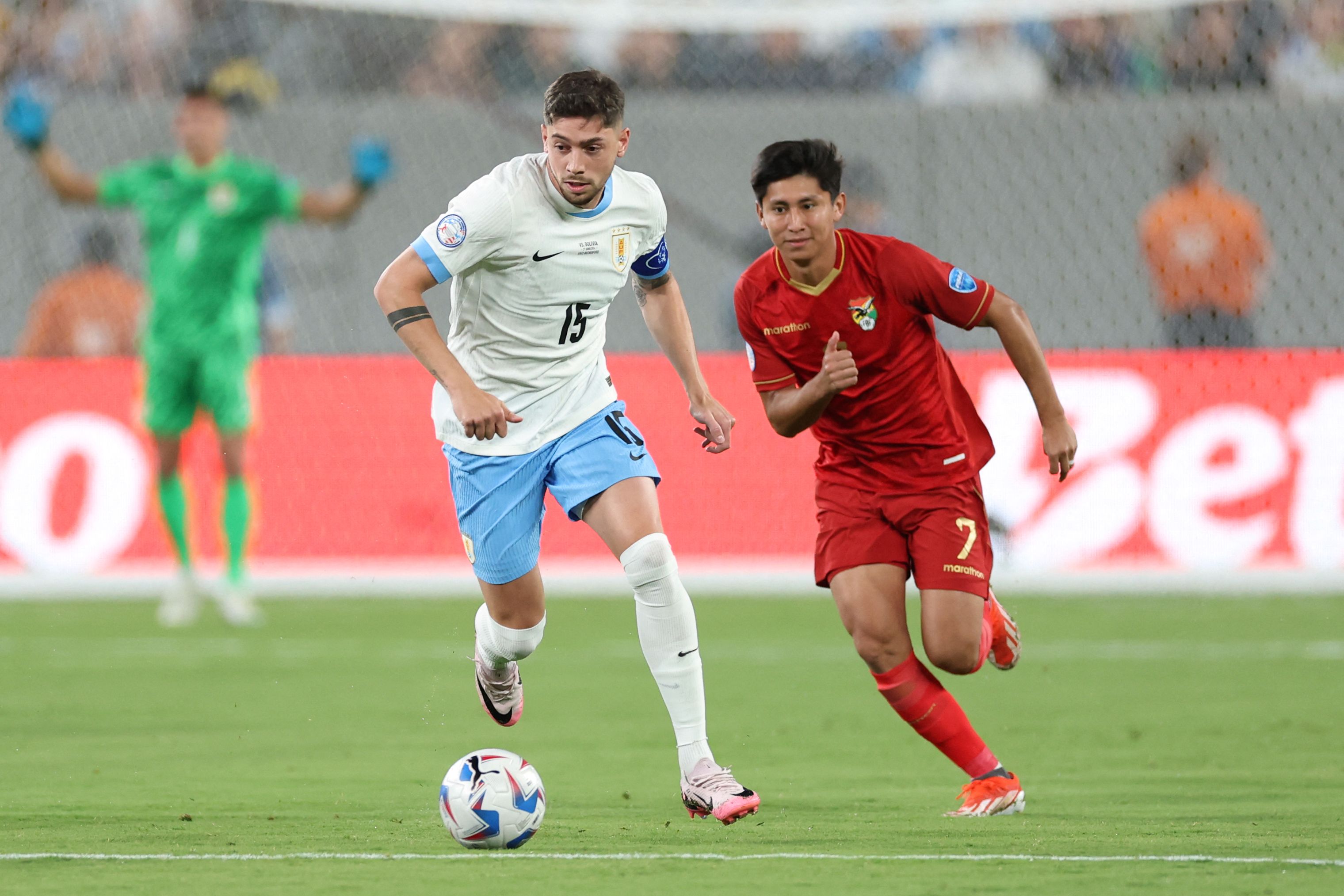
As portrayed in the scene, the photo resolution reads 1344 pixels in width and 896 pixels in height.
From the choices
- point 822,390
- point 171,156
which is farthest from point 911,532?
point 171,156

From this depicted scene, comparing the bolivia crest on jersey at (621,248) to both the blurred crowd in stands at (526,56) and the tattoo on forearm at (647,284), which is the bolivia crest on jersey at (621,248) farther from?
the blurred crowd in stands at (526,56)

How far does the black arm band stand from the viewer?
16.9 ft

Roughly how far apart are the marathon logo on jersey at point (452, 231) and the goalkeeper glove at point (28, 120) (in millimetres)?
5281

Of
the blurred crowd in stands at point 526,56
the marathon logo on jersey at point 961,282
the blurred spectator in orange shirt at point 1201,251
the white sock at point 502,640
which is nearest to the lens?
the marathon logo on jersey at point 961,282

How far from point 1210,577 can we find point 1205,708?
12.3 ft

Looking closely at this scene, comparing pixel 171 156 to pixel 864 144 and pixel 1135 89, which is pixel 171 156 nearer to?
pixel 864 144

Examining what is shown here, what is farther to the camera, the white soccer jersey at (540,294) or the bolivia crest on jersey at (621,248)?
the bolivia crest on jersey at (621,248)

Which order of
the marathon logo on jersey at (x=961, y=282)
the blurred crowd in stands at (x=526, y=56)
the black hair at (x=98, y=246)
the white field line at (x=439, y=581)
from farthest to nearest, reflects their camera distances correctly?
1. the blurred crowd in stands at (x=526, y=56)
2. the black hair at (x=98, y=246)
3. the white field line at (x=439, y=581)
4. the marathon logo on jersey at (x=961, y=282)

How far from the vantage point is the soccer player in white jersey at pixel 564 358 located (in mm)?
5254

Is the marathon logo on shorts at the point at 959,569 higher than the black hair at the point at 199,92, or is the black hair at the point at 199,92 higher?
the black hair at the point at 199,92

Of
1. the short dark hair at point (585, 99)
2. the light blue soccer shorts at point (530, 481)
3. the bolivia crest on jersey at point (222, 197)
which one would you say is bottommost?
the light blue soccer shorts at point (530, 481)

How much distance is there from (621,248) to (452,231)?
0.60 metres

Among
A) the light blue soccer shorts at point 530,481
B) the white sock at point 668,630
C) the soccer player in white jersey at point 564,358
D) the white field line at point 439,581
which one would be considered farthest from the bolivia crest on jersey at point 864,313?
the white field line at point 439,581

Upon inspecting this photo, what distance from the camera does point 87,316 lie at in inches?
546
